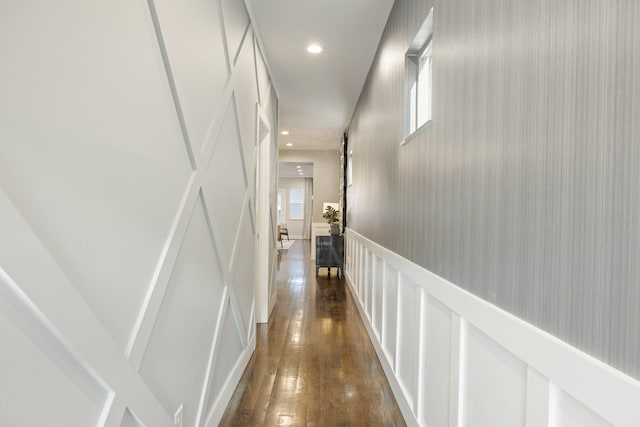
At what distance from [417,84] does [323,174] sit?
21.2 feet

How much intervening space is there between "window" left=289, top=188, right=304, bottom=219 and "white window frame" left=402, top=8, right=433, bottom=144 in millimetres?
12998

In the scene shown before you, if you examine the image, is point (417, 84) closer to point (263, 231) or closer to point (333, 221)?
point (263, 231)

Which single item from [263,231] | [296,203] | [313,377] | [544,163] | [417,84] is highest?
[417,84]

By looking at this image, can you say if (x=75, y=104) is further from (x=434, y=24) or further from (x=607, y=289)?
(x=434, y=24)

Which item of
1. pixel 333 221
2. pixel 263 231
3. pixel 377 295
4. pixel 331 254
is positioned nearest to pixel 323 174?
pixel 333 221

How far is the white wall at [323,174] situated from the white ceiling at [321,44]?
3109mm

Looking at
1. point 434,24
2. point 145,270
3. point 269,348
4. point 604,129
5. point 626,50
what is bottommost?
point 269,348

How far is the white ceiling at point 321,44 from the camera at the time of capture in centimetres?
258

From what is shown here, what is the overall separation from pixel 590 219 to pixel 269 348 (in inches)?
108

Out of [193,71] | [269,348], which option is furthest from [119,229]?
[269,348]

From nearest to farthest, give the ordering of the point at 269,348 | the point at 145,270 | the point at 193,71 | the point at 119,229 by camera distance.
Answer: the point at 119,229, the point at 145,270, the point at 193,71, the point at 269,348

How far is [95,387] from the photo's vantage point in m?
0.87

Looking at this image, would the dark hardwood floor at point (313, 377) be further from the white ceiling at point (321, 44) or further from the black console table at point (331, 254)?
the white ceiling at point (321, 44)

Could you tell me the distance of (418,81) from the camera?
2.18 meters
